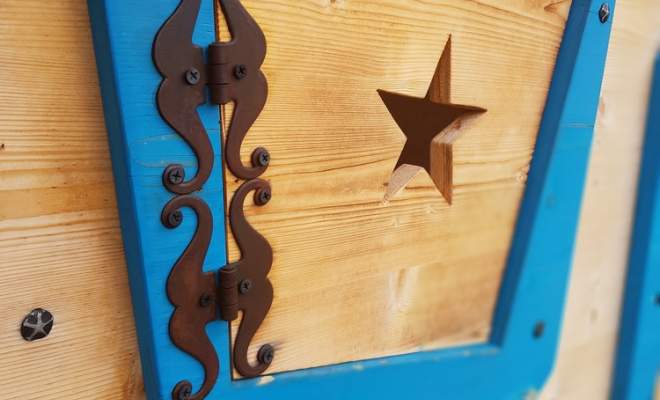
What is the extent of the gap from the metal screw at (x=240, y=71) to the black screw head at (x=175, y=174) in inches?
4.2

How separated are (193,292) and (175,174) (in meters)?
0.13

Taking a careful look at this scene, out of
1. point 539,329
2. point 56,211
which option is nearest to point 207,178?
point 56,211

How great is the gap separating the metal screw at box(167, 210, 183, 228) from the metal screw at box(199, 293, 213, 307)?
0.28 ft

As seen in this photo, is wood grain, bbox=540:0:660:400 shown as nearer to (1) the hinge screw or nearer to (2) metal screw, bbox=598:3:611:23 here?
(2) metal screw, bbox=598:3:611:23

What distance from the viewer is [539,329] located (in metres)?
0.95

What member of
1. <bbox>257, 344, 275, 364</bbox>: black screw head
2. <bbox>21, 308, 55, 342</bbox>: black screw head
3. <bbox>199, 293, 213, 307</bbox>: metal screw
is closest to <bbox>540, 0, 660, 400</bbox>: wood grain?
<bbox>257, 344, 275, 364</bbox>: black screw head

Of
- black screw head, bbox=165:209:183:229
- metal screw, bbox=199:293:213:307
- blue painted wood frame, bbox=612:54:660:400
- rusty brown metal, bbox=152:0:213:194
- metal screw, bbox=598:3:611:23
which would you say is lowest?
blue painted wood frame, bbox=612:54:660:400

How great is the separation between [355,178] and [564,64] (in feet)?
1.26

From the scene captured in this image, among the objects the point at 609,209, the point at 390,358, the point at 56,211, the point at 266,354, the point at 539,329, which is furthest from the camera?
the point at 609,209

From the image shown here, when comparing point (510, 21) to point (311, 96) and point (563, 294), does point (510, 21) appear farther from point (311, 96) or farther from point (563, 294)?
point (563, 294)

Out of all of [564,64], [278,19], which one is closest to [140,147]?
[278,19]

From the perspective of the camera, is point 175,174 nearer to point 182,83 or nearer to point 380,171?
point 182,83

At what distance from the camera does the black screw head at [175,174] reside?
0.55m

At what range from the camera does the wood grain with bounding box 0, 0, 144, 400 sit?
51cm
